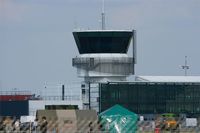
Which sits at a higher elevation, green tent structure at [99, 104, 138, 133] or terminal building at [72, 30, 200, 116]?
terminal building at [72, 30, 200, 116]

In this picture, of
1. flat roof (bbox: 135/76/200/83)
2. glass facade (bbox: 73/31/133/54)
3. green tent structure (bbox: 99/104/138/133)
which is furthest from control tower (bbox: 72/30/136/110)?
green tent structure (bbox: 99/104/138/133)

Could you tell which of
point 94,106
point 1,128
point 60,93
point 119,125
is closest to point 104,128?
point 119,125

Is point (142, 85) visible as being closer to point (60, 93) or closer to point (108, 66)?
point (108, 66)

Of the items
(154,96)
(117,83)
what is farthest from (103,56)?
(154,96)

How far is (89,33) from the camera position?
158 m

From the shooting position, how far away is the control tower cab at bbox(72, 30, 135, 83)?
156m

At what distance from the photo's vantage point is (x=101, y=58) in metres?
156

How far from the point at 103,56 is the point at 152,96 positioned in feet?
38.7

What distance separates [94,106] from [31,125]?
5036 inches

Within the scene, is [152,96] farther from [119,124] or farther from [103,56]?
[119,124]

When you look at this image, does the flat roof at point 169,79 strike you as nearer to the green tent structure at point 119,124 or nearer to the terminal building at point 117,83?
the terminal building at point 117,83

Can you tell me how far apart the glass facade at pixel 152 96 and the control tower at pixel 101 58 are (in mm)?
1787

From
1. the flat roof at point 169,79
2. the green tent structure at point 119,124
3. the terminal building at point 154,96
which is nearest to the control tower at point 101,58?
the terminal building at point 154,96

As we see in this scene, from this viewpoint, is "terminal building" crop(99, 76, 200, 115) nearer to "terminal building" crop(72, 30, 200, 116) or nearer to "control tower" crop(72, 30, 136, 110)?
"terminal building" crop(72, 30, 200, 116)
